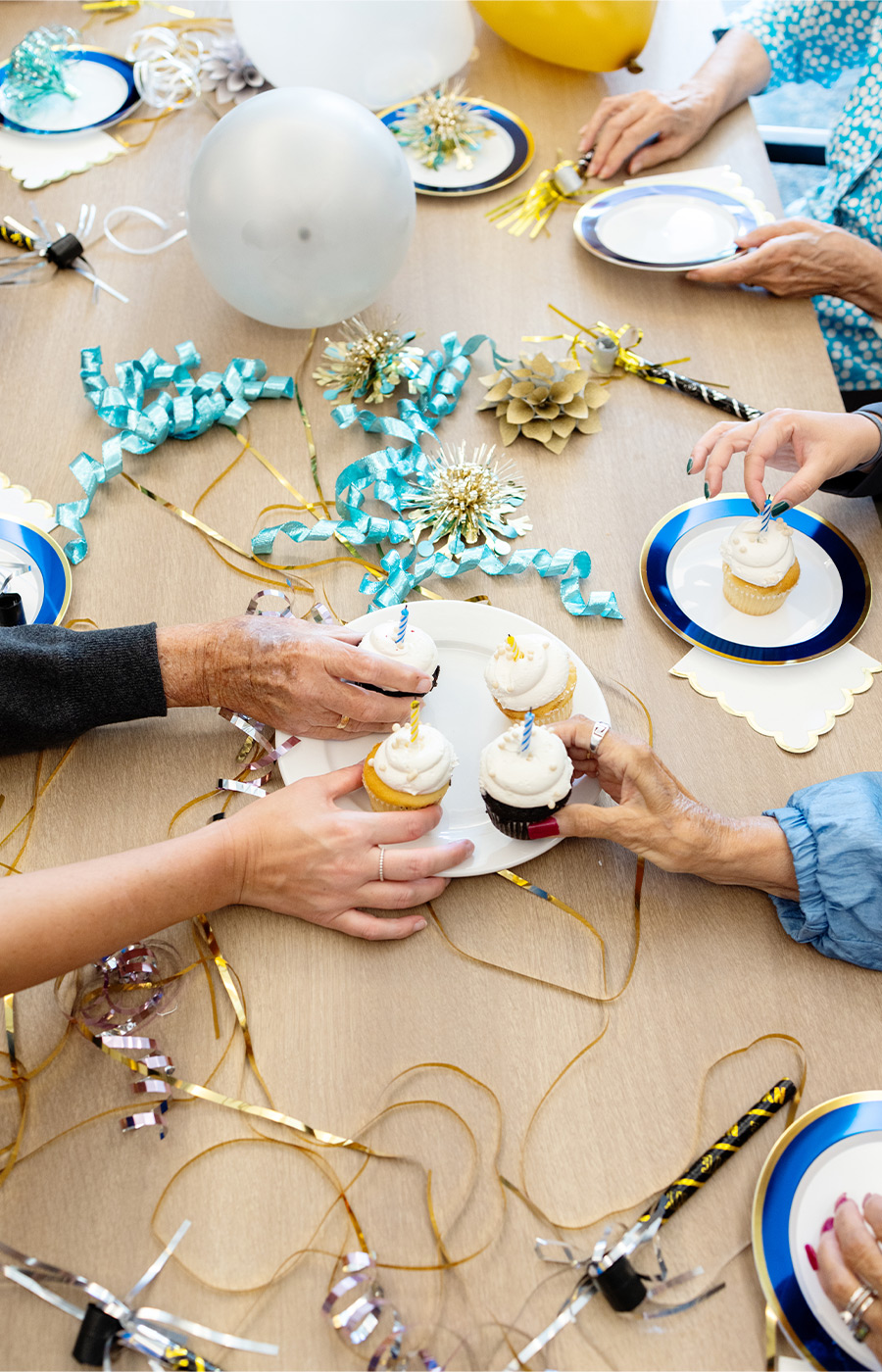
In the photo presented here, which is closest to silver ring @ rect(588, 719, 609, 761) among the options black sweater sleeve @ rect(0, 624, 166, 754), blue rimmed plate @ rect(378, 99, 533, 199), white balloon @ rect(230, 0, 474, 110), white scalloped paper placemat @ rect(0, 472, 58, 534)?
black sweater sleeve @ rect(0, 624, 166, 754)

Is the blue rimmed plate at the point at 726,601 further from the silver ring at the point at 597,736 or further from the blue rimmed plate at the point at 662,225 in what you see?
the blue rimmed plate at the point at 662,225

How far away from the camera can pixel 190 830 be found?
106 centimetres

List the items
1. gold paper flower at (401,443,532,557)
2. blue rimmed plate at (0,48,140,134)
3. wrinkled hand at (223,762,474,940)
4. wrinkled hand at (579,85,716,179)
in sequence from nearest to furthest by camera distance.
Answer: wrinkled hand at (223,762,474,940)
gold paper flower at (401,443,532,557)
wrinkled hand at (579,85,716,179)
blue rimmed plate at (0,48,140,134)

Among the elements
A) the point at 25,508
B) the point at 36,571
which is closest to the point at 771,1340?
the point at 36,571

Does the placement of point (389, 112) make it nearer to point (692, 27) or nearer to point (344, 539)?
point (692, 27)

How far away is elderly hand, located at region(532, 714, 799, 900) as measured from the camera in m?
0.97

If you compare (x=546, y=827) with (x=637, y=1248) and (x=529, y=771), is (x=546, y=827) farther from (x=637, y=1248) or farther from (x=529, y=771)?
(x=637, y=1248)

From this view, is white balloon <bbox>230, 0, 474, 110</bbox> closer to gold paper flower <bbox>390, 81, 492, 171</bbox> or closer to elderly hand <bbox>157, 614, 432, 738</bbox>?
gold paper flower <bbox>390, 81, 492, 171</bbox>

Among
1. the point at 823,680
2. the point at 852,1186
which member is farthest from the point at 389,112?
the point at 852,1186

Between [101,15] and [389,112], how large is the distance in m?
0.78

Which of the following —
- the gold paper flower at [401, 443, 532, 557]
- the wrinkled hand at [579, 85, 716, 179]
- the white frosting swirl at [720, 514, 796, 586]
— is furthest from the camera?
the wrinkled hand at [579, 85, 716, 179]

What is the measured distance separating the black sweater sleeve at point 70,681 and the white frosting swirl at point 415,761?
311 mm

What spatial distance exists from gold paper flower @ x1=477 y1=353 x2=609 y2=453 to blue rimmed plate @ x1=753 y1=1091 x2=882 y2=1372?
3.12ft

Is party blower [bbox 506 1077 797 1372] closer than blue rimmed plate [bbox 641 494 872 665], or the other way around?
party blower [bbox 506 1077 797 1372]
